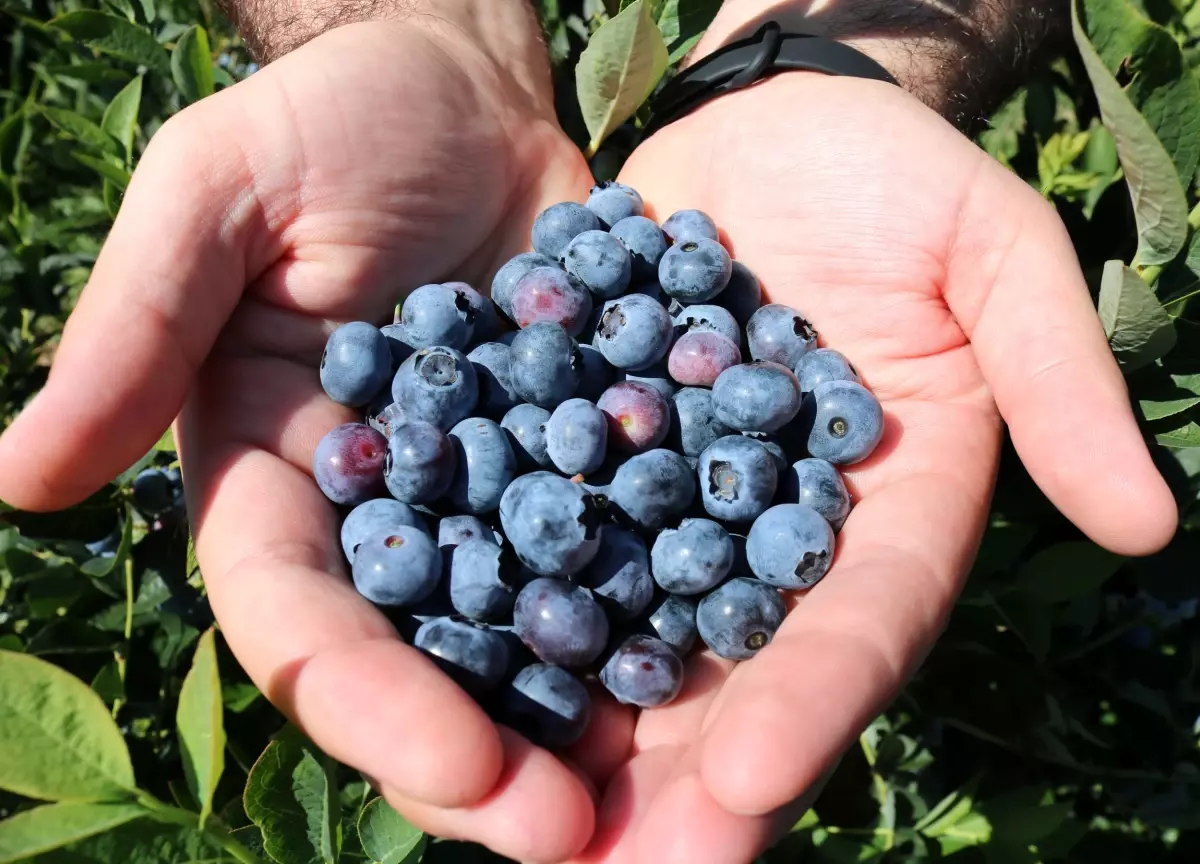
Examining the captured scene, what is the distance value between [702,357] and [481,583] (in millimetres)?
670

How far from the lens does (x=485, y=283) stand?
2182 mm

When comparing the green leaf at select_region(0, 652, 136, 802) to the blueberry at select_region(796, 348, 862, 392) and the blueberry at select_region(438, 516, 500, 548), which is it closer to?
the blueberry at select_region(438, 516, 500, 548)

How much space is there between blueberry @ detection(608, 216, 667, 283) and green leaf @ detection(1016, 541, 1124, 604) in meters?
1.00

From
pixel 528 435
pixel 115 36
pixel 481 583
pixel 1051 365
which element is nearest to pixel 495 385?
pixel 528 435

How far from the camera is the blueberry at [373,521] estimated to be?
152 centimetres

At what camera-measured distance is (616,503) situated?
167cm

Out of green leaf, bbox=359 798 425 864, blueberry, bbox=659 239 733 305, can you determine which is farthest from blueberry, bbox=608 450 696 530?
green leaf, bbox=359 798 425 864

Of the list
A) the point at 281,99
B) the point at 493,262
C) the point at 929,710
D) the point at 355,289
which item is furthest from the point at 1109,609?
the point at 281,99

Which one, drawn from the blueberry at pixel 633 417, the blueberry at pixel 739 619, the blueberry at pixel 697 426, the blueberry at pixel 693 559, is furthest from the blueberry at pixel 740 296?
the blueberry at pixel 739 619

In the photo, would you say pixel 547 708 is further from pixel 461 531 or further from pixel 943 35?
pixel 943 35

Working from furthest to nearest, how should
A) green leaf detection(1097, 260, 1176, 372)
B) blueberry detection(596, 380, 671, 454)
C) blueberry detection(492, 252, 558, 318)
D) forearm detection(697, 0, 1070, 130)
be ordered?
forearm detection(697, 0, 1070, 130)
blueberry detection(492, 252, 558, 318)
blueberry detection(596, 380, 671, 454)
green leaf detection(1097, 260, 1176, 372)

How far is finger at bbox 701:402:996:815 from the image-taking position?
1131 millimetres

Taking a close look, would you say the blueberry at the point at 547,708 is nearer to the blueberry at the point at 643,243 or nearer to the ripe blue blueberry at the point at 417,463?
the ripe blue blueberry at the point at 417,463

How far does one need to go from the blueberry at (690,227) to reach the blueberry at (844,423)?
49 cm
